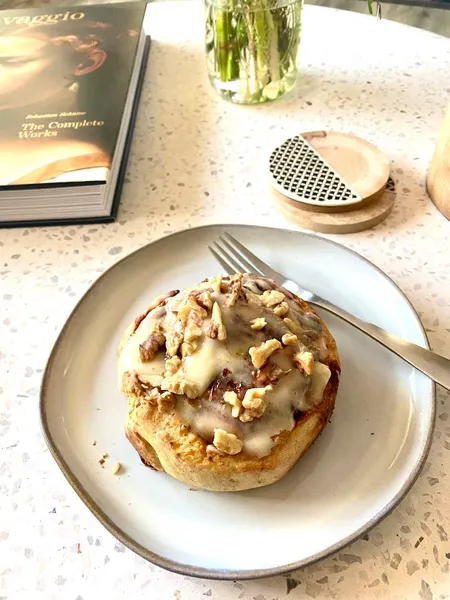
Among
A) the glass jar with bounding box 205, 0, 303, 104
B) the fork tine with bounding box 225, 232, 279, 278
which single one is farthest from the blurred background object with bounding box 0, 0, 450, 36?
the fork tine with bounding box 225, 232, 279, 278

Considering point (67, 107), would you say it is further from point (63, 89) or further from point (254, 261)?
point (254, 261)

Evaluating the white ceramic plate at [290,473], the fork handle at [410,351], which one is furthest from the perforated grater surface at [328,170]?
the fork handle at [410,351]

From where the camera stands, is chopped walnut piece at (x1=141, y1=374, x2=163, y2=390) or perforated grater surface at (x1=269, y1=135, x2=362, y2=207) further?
perforated grater surface at (x1=269, y1=135, x2=362, y2=207)

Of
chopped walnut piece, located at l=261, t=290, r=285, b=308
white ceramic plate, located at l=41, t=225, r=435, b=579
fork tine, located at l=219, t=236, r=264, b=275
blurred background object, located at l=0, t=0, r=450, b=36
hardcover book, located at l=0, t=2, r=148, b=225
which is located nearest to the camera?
white ceramic plate, located at l=41, t=225, r=435, b=579

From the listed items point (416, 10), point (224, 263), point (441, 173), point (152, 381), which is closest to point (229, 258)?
point (224, 263)

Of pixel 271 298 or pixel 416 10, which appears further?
pixel 416 10

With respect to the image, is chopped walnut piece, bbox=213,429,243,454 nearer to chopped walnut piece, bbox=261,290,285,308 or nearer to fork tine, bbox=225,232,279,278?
chopped walnut piece, bbox=261,290,285,308

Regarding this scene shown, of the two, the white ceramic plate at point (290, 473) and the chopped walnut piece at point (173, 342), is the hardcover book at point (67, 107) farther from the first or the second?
the chopped walnut piece at point (173, 342)

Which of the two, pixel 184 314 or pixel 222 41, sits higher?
pixel 222 41
